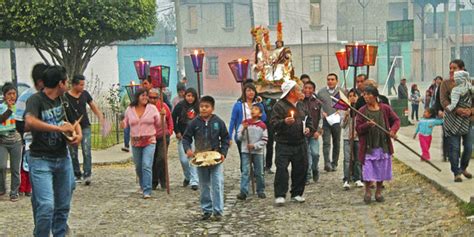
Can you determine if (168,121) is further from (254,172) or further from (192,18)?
(192,18)

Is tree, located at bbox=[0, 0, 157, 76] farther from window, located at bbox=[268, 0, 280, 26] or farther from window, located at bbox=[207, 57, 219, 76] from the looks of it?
window, located at bbox=[207, 57, 219, 76]

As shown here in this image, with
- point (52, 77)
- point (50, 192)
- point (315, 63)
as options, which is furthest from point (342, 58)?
point (315, 63)

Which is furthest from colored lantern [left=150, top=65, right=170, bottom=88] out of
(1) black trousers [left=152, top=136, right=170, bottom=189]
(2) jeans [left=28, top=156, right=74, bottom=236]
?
(2) jeans [left=28, top=156, right=74, bottom=236]

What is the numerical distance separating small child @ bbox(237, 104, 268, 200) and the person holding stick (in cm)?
163

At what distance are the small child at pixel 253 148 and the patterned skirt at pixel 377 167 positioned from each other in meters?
1.74

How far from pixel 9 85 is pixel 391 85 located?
99.2ft

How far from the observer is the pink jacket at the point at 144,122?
11.3 meters

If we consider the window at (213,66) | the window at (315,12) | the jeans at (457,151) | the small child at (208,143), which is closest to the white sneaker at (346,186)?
the jeans at (457,151)

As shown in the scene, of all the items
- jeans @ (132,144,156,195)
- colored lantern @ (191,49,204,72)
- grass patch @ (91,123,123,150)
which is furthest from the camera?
grass patch @ (91,123,123,150)

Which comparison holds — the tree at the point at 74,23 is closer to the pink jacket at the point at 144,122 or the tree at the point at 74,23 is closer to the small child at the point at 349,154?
the pink jacket at the point at 144,122

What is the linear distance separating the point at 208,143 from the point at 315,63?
127 ft

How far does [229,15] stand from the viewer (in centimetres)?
5344

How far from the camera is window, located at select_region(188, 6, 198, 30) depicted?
5412 centimetres

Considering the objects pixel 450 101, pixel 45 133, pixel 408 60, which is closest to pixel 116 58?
pixel 408 60
